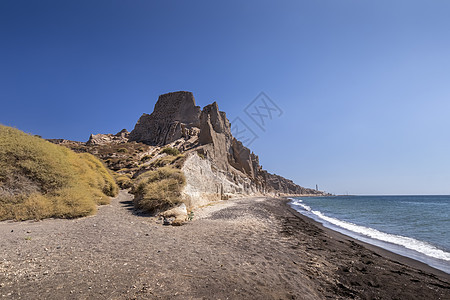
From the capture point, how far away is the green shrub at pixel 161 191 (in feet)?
40.1

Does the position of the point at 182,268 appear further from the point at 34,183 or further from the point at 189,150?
the point at 189,150

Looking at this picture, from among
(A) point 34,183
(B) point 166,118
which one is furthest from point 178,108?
(A) point 34,183

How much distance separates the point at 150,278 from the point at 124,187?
24675mm

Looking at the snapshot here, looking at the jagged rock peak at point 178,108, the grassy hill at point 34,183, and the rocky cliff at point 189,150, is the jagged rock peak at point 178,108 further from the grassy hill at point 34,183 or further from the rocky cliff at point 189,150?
the grassy hill at point 34,183

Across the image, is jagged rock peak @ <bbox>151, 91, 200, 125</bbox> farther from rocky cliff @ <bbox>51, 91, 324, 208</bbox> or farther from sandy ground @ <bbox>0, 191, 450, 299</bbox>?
sandy ground @ <bbox>0, 191, 450, 299</bbox>

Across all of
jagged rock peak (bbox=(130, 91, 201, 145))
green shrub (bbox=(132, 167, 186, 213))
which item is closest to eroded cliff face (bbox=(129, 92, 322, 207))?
jagged rock peak (bbox=(130, 91, 201, 145))

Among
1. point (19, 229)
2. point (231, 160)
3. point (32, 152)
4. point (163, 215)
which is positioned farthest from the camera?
point (231, 160)

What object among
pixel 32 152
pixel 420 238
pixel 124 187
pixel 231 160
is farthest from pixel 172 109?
pixel 420 238

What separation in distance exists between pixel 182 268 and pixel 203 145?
39664 mm

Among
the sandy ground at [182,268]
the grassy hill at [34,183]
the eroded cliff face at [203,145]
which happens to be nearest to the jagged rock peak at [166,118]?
the eroded cliff face at [203,145]

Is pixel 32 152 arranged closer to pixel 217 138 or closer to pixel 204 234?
pixel 204 234

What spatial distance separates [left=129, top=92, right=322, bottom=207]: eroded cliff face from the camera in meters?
21.1

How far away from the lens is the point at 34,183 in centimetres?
922

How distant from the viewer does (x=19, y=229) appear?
6.80 metres
